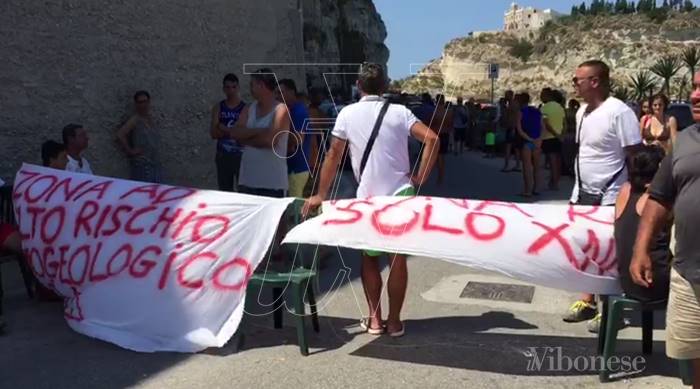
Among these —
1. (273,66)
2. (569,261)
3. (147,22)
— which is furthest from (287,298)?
(273,66)

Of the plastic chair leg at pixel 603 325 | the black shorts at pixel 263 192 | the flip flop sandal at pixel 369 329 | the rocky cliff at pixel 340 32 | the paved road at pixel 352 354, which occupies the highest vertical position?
the rocky cliff at pixel 340 32

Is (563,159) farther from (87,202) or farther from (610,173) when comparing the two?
(87,202)

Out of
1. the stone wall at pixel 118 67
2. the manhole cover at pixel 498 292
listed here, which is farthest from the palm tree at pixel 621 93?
the stone wall at pixel 118 67

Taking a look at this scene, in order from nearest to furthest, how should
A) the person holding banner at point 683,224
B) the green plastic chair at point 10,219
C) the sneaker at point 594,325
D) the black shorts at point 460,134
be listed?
the person holding banner at point 683,224 → the sneaker at point 594,325 → the green plastic chair at point 10,219 → the black shorts at point 460,134

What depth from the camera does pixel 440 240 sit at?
443 centimetres

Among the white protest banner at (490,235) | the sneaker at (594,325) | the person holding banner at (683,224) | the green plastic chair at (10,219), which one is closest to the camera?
the person holding banner at (683,224)

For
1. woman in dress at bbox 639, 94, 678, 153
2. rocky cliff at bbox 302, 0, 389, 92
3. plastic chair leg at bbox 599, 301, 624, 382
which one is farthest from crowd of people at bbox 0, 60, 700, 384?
rocky cliff at bbox 302, 0, 389, 92

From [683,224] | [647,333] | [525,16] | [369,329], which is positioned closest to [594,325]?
[647,333]

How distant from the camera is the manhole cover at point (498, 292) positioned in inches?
236

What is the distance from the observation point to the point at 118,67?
8.26m

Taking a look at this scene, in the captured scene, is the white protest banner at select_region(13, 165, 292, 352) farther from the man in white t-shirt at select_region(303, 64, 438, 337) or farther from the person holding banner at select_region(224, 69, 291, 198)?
the person holding banner at select_region(224, 69, 291, 198)

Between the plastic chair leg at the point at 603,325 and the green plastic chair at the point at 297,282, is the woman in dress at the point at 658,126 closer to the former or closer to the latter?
the plastic chair leg at the point at 603,325

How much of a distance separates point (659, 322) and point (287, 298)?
114 inches

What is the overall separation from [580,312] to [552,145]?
7.43 m
